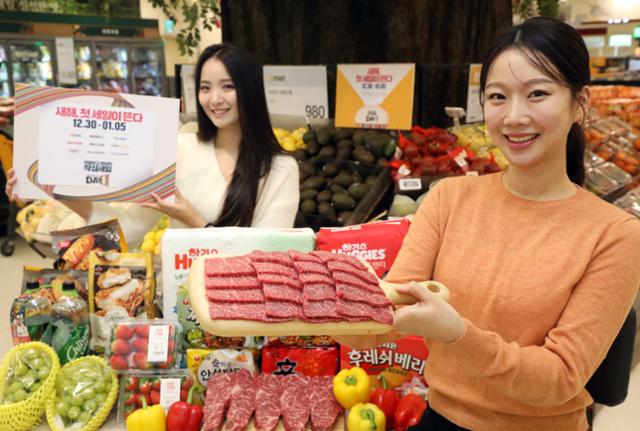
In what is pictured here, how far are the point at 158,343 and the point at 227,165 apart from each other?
0.94 metres

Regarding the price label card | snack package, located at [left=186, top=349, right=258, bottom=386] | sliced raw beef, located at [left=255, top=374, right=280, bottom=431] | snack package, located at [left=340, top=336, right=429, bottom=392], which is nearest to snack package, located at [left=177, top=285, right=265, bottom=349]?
snack package, located at [left=186, top=349, right=258, bottom=386]

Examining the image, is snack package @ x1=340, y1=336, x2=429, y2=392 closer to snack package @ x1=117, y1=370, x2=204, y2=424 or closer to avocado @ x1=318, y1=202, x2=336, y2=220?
snack package @ x1=117, y1=370, x2=204, y2=424

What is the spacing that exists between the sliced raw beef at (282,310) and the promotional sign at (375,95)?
2441 mm

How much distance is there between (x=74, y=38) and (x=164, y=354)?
847 centimetres

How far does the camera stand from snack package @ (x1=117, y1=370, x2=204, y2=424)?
192 centimetres

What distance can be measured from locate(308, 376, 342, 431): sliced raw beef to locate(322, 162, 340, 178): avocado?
5.59 ft

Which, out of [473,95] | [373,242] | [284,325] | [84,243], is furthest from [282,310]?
[473,95]

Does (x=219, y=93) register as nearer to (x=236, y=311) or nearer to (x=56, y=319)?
(x=56, y=319)

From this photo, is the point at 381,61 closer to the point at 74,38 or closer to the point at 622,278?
the point at 622,278

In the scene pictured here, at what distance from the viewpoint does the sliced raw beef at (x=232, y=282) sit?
1309mm

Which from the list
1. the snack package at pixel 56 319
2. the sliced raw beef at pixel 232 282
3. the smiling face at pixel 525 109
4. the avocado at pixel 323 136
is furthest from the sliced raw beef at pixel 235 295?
the avocado at pixel 323 136

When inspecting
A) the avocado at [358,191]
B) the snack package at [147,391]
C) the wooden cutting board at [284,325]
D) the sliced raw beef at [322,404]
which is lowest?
the sliced raw beef at [322,404]

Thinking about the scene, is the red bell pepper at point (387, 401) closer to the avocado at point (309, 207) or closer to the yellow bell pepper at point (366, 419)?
the yellow bell pepper at point (366, 419)

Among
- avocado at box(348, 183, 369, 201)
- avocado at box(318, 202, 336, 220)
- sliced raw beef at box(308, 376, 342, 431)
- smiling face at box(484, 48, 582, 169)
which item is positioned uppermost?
smiling face at box(484, 48, 582, 169)
